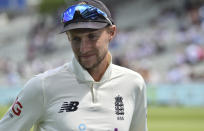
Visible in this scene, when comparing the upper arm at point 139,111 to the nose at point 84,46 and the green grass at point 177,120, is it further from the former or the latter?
the green grass at point 177,120

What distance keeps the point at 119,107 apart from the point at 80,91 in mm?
273

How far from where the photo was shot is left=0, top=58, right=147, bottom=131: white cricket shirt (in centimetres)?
320

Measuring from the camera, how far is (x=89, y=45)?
10.3ft

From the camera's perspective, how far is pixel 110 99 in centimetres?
333

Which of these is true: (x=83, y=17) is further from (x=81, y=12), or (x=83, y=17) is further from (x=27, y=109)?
(x=27, y=109)

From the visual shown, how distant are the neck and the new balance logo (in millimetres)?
208

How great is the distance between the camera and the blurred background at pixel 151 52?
20.7 m

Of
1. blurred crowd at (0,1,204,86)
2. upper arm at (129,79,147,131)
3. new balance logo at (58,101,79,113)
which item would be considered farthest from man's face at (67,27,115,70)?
blurred crowd at (0,1,204,86)

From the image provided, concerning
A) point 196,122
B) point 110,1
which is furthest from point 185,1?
point 196,122

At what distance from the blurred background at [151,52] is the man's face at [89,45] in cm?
975

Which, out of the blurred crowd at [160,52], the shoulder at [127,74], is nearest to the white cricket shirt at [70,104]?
the shoulder at [127,74]

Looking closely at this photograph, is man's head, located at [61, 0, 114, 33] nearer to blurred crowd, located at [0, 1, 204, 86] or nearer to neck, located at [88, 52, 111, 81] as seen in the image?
neck, located at [88, 52, 111, 81]

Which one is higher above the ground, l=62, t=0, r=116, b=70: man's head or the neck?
l=62, t=0, r=116, b=70: man's head

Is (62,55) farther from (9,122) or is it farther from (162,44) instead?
(9,122)
